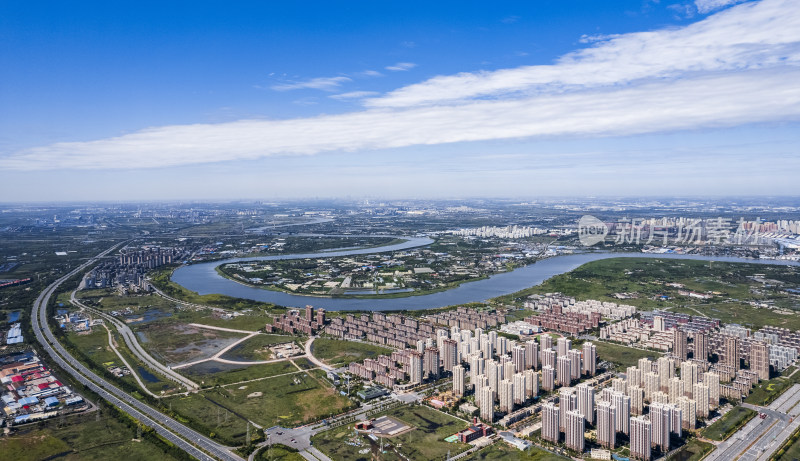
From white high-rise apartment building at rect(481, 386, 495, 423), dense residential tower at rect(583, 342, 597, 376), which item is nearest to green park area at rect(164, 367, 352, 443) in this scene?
white high-rise apartment building at rect(481, 386, 495, 423)

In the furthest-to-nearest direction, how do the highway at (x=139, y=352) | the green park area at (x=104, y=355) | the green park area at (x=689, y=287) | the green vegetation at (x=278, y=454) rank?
the green park area at (x=689, y=287)
the highway at (x=139, y=352)
the green park area at (x=104, y=355)
the green vegetation at (x=278, y=454)

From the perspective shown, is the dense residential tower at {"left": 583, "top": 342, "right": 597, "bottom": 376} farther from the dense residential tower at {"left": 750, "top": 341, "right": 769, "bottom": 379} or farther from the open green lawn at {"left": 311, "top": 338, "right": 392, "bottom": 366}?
the open green lawn at {"left": 311, "top": 338, "right": 392, "bottom": 366}

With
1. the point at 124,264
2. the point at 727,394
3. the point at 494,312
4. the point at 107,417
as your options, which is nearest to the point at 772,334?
the point at 727,394

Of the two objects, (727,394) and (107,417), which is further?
(727,394)

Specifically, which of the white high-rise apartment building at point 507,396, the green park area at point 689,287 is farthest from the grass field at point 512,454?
the green park area at point 689,287

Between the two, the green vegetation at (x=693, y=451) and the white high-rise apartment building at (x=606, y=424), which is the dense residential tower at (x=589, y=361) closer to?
the white high-rise apartment building at (x=606, y=424)

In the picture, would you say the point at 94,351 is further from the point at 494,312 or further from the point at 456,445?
the point at 494,312
